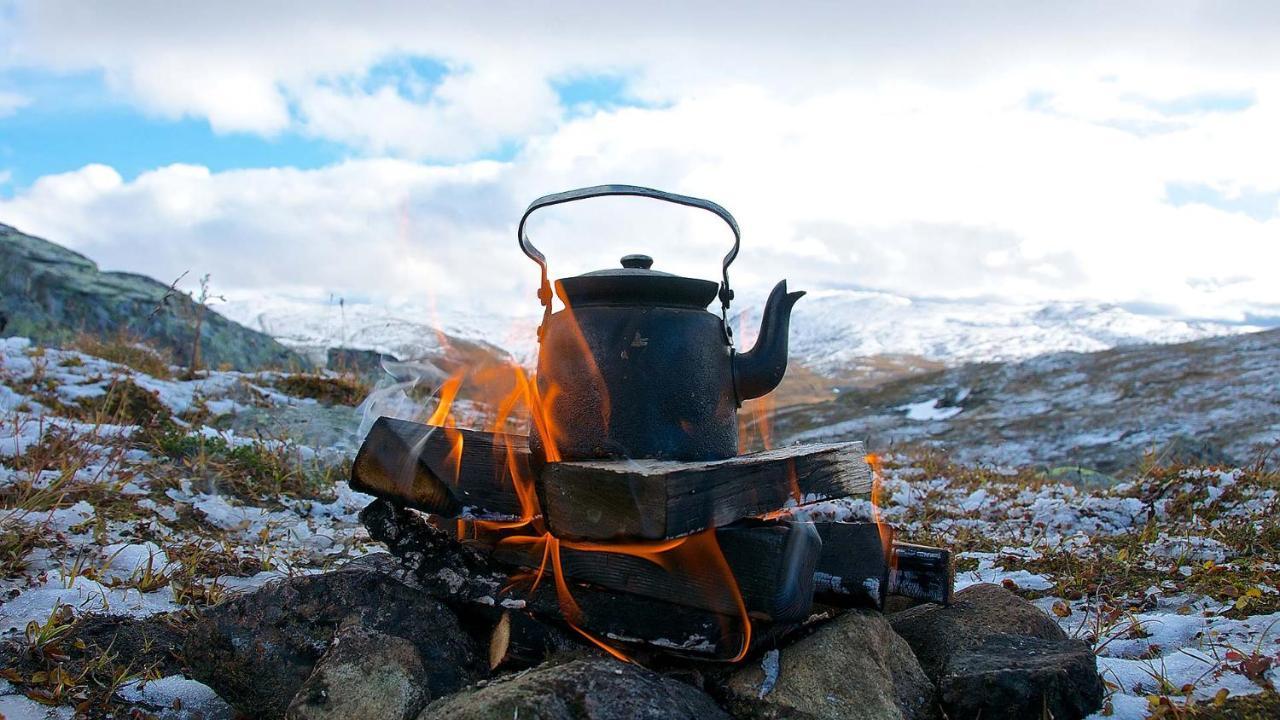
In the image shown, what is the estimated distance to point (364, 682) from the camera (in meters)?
2.57

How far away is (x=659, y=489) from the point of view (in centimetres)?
236

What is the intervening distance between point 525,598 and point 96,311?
520 inches

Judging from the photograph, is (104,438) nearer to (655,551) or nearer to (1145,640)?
(655,551)

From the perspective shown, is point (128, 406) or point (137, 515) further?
point (128, 406)

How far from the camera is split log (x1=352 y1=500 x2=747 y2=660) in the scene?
2.68 meters

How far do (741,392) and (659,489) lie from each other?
97 cm

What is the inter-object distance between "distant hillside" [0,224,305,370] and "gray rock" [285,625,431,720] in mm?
9842

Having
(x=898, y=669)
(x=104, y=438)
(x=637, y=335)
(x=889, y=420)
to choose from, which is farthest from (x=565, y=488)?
(x=889, y=420)

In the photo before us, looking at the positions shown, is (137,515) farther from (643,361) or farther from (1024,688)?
(1024,688)

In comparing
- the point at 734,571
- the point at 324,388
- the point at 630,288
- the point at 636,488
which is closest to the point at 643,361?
the point at 630,288

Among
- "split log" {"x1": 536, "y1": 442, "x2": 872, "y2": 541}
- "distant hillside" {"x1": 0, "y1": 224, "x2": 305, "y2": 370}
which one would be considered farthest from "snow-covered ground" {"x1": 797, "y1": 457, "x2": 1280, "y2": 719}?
"distant hillside" {"x1": 0, "y1": 224, "x2": 305, "y2": 370}

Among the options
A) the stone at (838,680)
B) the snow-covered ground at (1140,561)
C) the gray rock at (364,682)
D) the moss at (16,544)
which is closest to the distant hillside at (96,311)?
the moss at (16,544)

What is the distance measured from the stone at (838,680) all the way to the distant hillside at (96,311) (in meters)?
10.5

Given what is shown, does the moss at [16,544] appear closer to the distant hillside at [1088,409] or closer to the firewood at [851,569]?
the firewood at [851,569]
